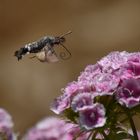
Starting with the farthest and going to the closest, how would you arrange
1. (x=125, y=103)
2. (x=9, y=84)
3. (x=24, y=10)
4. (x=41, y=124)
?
(x=24, y=10)
(x=9, y=84)
(x=41, y=124)
(x=125, y=103)

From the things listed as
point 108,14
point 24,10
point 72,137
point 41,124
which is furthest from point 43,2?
point 72,137

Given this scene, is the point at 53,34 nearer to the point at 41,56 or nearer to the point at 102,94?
the point at 41,56

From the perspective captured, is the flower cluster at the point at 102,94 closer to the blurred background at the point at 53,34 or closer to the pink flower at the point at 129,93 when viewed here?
the pink flower at the point at 129,93

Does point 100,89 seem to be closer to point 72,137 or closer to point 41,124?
point 72,137

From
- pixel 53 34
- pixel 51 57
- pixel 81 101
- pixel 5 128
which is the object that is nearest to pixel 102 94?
pixel 81 101

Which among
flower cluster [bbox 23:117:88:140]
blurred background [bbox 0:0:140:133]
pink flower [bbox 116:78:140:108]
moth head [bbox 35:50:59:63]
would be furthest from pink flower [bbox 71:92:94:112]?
blurred background [bbox 0:0:140:133]

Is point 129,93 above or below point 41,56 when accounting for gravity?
below

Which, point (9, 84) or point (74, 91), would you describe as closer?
point (74, 91)
